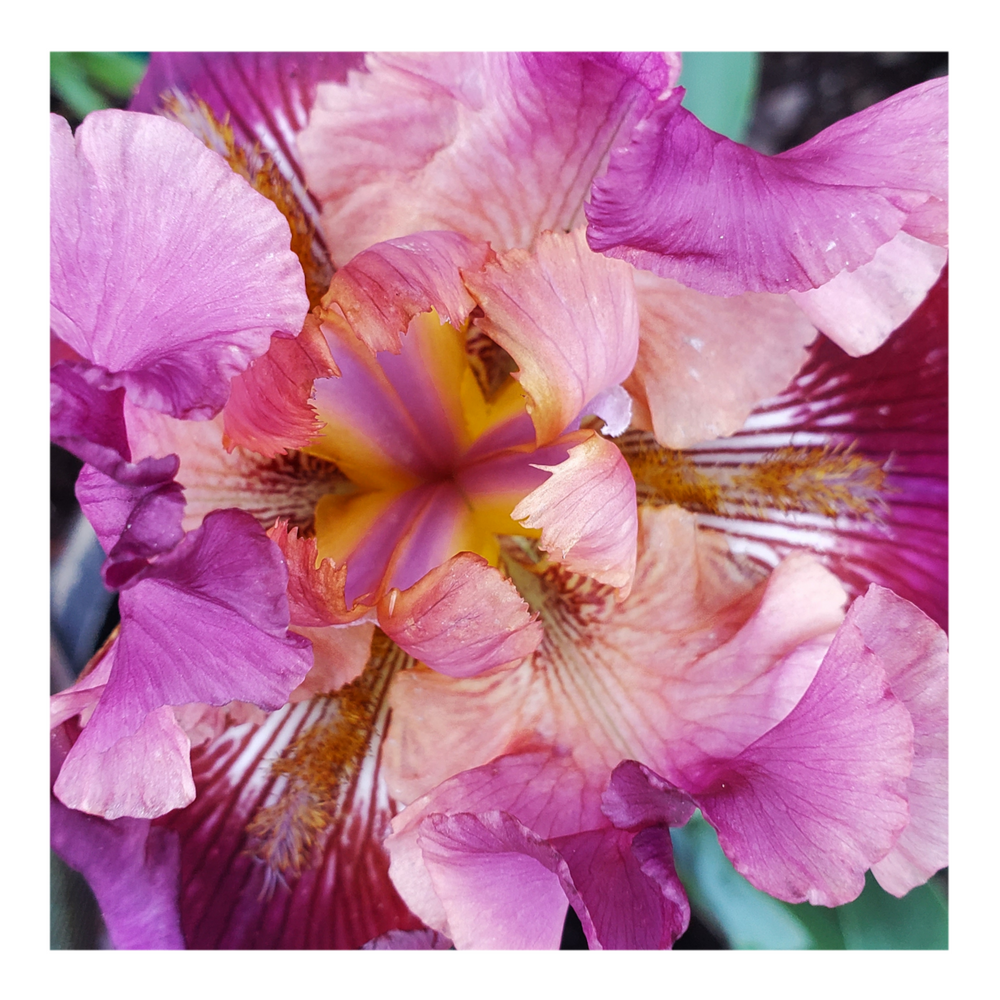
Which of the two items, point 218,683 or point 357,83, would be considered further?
point 357,83

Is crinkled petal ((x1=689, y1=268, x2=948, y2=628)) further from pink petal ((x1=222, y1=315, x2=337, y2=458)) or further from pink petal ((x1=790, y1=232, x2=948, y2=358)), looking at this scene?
pink petal ((x1=222, y1=315, x2=337, y2=458))

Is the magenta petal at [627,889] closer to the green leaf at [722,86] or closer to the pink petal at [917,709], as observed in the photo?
the pink petal at [917,709]

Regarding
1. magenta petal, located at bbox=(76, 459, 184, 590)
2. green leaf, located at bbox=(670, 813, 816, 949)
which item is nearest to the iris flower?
magenta petal, located at bbox=(76, 459, 184, 590)

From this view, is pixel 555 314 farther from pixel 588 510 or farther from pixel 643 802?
pixel 643 802

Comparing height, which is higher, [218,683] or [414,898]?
[218,683]

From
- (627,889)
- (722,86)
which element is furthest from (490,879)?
(722,86)
